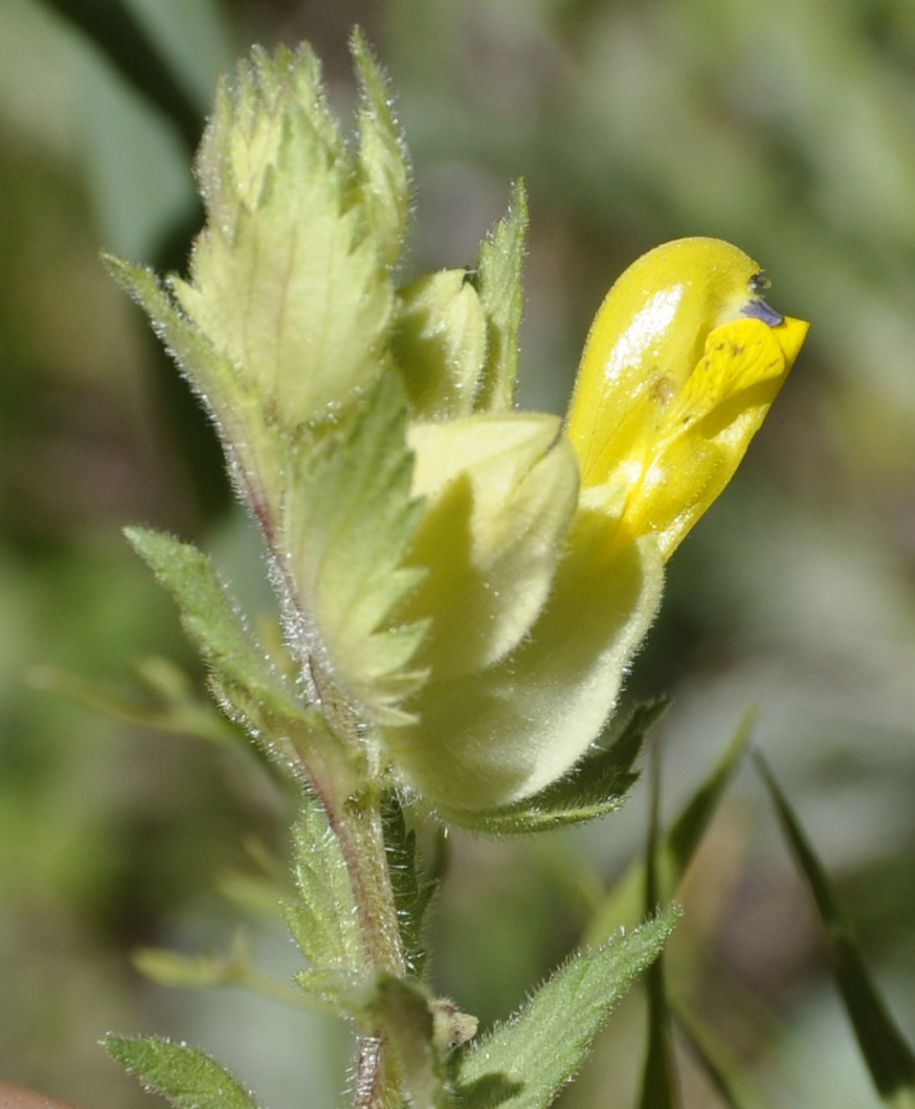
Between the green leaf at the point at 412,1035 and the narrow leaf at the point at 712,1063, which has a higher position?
the green leaf at the point at 412,1035

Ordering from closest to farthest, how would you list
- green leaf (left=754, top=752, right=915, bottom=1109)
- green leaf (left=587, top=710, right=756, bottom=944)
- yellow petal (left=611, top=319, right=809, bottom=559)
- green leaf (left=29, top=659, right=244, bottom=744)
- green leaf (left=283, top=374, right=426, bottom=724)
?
green leaf (left=283, top=374, right=426, bottom=724) → yellow petal (left=611, top=319, right=809, bottom=559) → green leaf (left=754, top=752, right=915, bottom=1109) → green leaf (left=587, top=710, right=756, bottom=944) → green leaf (left=29, top=659, right=244, bottom=744)

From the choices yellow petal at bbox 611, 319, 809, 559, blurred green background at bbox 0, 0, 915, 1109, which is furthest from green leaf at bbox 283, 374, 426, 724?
blurred green background at bbox 0, 0, 915, 1109

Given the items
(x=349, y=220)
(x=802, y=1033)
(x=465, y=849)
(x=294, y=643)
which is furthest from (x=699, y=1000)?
(x=349, y=220)

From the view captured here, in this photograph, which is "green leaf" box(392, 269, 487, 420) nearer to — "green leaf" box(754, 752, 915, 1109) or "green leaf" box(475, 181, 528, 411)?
"green leaf" box(475, 181, 528, 411)

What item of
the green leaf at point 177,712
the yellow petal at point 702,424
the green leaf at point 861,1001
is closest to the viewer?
the yellow petal at point 702,424

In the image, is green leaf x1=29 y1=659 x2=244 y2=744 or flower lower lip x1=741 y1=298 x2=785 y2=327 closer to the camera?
flower lower lip x1=741 y1=298 x2=785 y2=327

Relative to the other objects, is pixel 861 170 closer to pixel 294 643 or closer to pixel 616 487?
pixel 616 487

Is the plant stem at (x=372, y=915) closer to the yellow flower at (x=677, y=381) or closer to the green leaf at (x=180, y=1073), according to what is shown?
the green leaf at (x=180, y=1073)

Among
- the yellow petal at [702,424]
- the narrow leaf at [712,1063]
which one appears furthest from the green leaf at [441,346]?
the narrow leaf at [712,1063]

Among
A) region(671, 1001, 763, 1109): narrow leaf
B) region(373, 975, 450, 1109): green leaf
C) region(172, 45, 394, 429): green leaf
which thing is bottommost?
region(671, 1001, 763, 1109): narrow leaf
